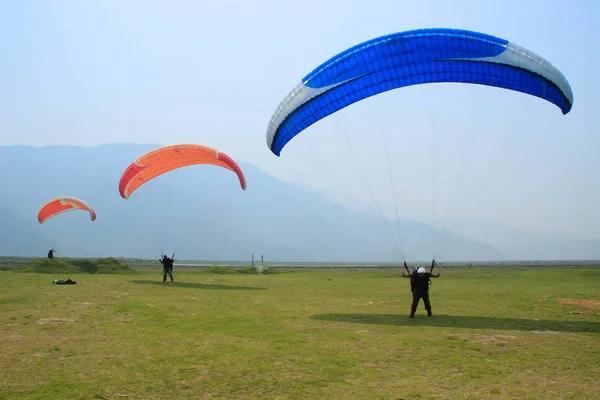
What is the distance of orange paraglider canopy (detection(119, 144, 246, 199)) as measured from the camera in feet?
83.8

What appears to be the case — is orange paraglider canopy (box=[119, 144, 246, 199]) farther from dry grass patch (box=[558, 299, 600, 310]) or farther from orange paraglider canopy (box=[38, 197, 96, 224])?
dry grass patch (box=[558, 299, 600, 310])

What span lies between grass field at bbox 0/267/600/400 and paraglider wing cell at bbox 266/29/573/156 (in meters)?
7.15

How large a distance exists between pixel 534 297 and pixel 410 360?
1324 centimetres

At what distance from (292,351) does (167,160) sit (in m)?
19.9

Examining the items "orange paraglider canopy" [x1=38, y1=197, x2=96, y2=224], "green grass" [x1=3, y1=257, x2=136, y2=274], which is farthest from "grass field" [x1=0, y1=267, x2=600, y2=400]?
"orange paraglider canopy" [x1=38, y1=197, x2=96, y2=224]

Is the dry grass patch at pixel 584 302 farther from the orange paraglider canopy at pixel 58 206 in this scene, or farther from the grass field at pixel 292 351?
the orange paraglider canopy at pixel 58 206

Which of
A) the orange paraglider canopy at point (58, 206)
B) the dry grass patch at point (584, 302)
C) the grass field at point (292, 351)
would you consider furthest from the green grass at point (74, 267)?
the dry grass patch at point (584, 302)

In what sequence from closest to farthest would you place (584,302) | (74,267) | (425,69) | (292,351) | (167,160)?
A: (292,351), (425,69), (584,302), (167,160), (74,267)

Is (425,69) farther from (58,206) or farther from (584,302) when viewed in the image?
(58,206)

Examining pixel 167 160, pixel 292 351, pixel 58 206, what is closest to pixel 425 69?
pixel 292 351

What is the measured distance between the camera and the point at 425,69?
13664 millimetres

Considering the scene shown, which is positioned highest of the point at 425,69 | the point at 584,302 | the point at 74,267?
the point at 425,69

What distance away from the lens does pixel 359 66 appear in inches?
532

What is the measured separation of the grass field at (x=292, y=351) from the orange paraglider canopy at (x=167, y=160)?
37.0 ft
